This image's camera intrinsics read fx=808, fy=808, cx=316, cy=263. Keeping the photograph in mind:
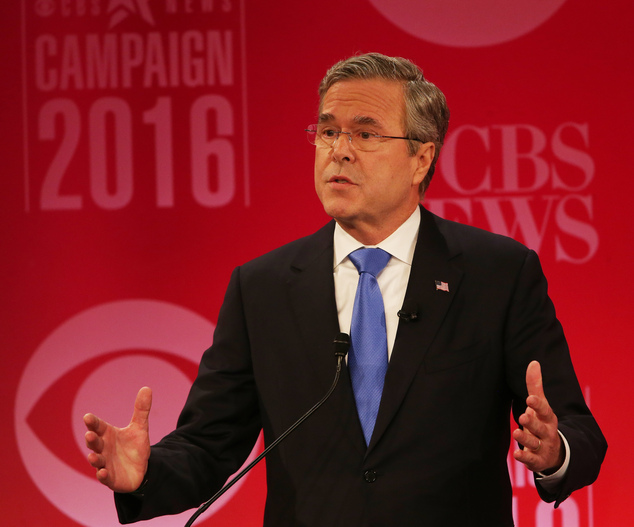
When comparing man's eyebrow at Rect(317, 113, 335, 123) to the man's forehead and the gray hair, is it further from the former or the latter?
the gray hair

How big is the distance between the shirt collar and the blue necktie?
86mm

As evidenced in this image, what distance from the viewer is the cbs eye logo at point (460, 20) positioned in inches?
123

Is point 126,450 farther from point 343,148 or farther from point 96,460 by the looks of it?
point 343,148

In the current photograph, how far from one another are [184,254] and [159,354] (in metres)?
0.42

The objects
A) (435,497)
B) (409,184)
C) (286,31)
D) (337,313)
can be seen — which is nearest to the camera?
(435,497)

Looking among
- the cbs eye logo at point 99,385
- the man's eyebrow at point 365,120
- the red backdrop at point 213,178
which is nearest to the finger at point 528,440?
the man's eyebrow at point 365,120

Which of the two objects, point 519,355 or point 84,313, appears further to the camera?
point 84,313

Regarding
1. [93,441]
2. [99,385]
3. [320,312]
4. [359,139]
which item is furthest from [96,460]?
[99,385]

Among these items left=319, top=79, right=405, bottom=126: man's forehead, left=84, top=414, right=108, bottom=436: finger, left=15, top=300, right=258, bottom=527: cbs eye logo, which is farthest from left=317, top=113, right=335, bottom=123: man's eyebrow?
left=15, top=300, right=258, bottom=527: cbs eye logo

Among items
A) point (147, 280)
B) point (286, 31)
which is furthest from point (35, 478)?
point (286, 31)

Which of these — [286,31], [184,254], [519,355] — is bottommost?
[519,355]

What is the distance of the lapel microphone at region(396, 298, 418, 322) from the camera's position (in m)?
1.78

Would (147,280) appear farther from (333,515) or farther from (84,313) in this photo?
(333,515)

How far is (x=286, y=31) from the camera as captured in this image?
3211mm
